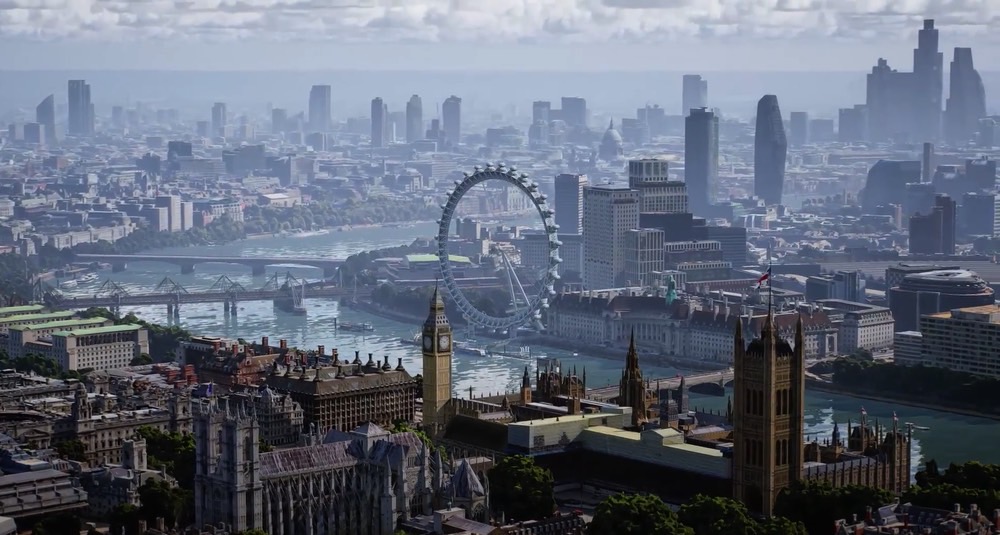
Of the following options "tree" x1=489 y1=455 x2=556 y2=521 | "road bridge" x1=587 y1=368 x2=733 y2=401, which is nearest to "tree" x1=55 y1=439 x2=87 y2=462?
"tree" x1=489 y1=455 x2=556 y2=521

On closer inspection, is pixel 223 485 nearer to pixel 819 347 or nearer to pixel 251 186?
pixel 819 347

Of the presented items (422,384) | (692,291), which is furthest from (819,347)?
(422,384)

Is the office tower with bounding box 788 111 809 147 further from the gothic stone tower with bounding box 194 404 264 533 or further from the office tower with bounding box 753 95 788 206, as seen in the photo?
the gothic stone tower with bounding box 194 404 264 533

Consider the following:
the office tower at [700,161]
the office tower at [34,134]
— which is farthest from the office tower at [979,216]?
the office tower at [34,134]

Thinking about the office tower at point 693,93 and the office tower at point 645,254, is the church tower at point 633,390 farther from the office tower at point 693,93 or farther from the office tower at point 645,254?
the office tower at point 693,93

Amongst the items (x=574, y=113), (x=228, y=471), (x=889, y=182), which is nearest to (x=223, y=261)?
(x=889, y=182)

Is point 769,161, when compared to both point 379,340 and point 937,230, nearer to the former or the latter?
point 937,230
